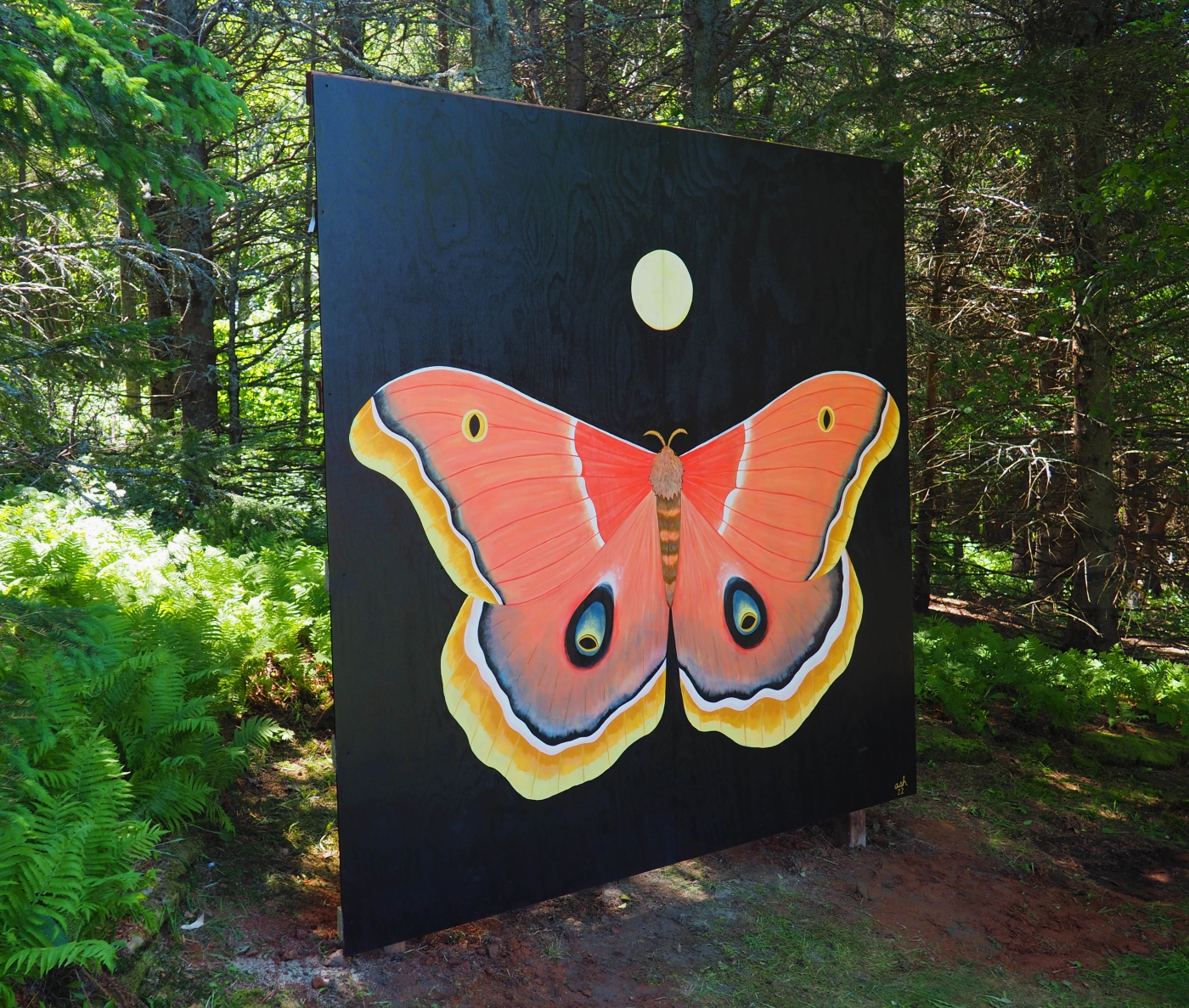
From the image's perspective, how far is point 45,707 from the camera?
3.05 metres

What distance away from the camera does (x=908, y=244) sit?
9.29 meters

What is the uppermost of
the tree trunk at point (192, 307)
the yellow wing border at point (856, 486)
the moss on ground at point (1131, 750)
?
the tree trunk at point (192, 307)

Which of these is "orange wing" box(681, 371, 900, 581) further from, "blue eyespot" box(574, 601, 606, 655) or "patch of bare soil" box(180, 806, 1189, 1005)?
"patch of bare soil" box(180, 806, 1189, 1005)

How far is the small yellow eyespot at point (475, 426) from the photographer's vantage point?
334 centimetres

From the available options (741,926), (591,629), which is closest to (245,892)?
(591,629)

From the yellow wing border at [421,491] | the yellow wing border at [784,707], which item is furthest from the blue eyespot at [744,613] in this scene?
the yellow wing border at [421,491]

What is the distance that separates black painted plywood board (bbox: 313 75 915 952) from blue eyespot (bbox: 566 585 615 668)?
418 mm

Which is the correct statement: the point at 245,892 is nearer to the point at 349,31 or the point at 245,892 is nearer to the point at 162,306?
the point at 162,306

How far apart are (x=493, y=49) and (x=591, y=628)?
18.4 ft

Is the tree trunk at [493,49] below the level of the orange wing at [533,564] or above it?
above

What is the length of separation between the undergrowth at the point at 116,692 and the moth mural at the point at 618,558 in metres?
1.22

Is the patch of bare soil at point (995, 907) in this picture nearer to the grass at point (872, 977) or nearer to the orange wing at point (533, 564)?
the grass at point (872, 977)

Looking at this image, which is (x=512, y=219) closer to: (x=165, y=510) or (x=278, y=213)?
(x=165, y=510)

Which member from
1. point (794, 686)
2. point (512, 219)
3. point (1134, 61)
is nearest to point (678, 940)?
point (794, 686)
